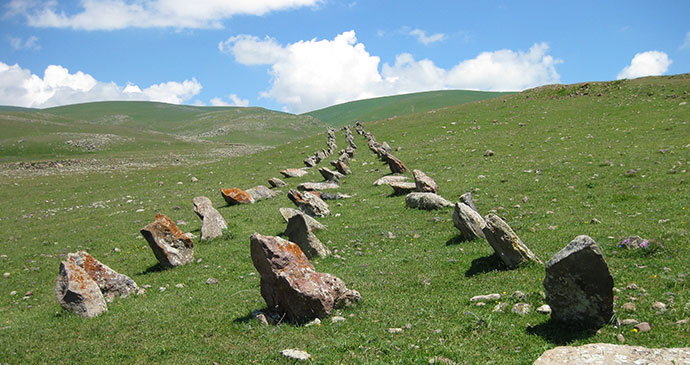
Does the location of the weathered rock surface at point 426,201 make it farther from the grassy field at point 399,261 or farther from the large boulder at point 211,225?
the large boulder at point 211,225

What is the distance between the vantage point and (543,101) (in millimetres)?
59656

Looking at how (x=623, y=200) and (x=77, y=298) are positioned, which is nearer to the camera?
(x=77, y=298)

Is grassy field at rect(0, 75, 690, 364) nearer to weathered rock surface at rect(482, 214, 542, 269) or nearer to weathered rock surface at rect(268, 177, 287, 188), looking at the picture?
weathered rock surface at rect(482, 214, 542, 269)

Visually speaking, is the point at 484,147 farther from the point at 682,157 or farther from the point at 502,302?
the point at 502,302

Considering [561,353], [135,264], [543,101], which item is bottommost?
[135,264]

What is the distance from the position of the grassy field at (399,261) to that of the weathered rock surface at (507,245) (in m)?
0.34

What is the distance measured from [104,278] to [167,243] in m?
3.17

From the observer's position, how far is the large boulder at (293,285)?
9.16 meters

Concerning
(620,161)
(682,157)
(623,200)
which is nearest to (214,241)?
(623,200)

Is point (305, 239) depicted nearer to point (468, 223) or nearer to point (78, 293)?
point (468, 223)

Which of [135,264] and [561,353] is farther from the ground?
[561,353]

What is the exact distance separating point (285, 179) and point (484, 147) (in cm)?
1774

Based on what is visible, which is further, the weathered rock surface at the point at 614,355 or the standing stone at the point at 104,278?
the standing stone at the point at 104,278

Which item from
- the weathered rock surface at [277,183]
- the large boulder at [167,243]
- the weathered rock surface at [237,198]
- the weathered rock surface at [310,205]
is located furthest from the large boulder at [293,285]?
the weathered rock surface at [277,183]
